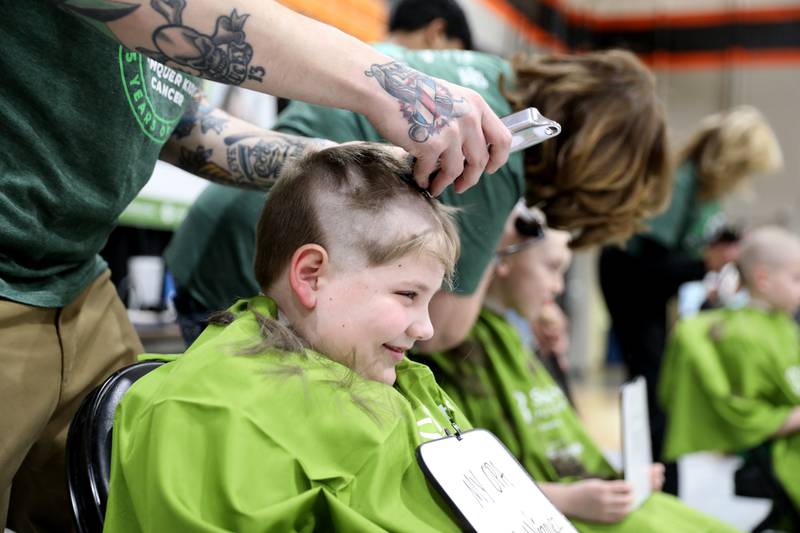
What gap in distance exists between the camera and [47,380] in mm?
1062

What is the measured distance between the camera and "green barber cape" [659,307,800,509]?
273 cm

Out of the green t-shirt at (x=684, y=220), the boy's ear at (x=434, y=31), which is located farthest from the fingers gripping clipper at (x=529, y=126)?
the green t-shirt at (x=684, y=220)

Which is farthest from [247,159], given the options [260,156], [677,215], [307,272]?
[677,215]

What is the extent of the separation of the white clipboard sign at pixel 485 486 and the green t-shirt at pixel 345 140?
0.43 meters

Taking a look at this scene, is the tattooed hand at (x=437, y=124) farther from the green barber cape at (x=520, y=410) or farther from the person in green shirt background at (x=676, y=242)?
the person in green shirt background at (x=676, y=242)

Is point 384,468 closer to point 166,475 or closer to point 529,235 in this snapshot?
point 166,475

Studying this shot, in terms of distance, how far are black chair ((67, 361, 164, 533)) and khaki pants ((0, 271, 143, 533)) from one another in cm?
11

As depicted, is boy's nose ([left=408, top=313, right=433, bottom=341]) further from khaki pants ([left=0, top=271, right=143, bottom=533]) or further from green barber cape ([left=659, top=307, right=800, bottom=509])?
green barber cape ([left=659, top=307, right=800, bottom=509])

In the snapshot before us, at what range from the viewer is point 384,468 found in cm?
88

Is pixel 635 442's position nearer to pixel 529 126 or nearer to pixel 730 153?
pixel 529 126

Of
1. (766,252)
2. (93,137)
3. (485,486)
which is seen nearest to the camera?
(485,486)

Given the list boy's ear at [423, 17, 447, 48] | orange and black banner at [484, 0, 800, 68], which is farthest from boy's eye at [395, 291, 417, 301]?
orange and black banner at [484, 0, 800, 68]

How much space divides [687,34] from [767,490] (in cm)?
634

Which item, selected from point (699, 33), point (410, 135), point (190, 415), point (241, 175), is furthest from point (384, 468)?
point (699, 33)
